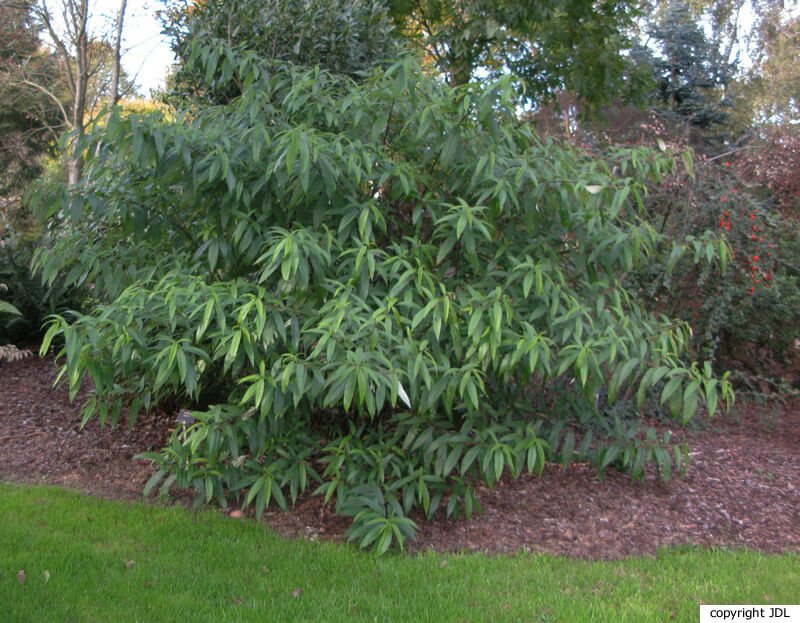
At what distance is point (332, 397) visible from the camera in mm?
2939

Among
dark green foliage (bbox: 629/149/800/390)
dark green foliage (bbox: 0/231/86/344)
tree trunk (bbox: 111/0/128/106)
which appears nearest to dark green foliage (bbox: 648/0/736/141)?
dark green foliage (bbox: 629/149/800/390)

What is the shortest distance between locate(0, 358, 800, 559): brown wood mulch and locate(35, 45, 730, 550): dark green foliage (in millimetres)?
300

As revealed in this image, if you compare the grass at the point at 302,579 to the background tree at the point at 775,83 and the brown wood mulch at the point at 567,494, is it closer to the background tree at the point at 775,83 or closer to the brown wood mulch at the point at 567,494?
the brown wood mulch at the point at 567,494

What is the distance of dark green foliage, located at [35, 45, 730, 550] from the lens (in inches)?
127

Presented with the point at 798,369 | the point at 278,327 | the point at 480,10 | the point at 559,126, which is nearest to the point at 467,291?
the point at 278,327

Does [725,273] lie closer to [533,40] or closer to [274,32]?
[533,40]

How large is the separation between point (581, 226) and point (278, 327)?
6.06 ft

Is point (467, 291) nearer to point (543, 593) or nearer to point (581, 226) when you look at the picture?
point (581, 226)

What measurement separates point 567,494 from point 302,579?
190cm

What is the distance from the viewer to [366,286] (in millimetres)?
3443

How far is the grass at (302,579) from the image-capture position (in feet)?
9.45

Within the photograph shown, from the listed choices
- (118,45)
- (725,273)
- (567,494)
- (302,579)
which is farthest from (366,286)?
(118,45)

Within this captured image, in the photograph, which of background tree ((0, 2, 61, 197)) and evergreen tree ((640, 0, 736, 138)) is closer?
background tree ((0, 2, 61, 197))

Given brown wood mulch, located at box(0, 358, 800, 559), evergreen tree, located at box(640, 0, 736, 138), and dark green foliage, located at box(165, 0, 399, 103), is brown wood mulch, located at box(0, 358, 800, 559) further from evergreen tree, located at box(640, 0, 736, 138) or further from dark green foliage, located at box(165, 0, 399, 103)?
evergreen tree, located at box(640, 0, 736, 138)
